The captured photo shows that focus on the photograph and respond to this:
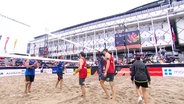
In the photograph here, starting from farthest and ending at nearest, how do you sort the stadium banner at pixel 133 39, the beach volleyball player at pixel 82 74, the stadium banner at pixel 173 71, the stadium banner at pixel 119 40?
the stadium banner at pixel 119 40, the stadium banner at pixel 133 39, the stadium banner at pixel 173 71, the beach volleyball player at pixel 82 74

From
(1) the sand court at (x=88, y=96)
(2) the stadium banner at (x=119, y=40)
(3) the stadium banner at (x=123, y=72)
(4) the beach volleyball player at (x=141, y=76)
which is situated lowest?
(1) the sand court at (x=88, y=96)

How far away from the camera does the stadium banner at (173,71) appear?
1138cm

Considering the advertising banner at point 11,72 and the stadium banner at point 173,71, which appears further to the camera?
the advertising banner at point 11,72

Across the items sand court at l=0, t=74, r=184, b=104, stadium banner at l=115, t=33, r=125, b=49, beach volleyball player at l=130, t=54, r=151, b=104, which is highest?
stadium banner at l=115, t=33, r=125, b=49

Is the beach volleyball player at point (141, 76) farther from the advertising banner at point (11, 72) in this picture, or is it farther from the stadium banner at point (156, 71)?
the advertising banner at point (11, 72)

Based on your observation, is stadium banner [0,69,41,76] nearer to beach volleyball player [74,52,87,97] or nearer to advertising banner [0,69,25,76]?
advertising banner [0,69,25,76]

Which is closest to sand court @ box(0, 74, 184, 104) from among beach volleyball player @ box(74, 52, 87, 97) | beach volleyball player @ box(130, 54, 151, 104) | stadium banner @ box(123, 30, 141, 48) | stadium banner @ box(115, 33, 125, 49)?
beach volleyball player @ box(74, 52, 87, 97)

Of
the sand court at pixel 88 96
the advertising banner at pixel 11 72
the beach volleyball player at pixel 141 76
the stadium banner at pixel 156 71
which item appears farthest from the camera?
the advertising banner at pixel 11 72

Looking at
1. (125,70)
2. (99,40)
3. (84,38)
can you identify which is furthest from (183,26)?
(84,38)

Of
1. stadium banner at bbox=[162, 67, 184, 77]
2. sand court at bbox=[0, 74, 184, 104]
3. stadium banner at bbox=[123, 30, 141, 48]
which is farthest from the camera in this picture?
stadium banner at bbox=[123, 30, 141, 48]

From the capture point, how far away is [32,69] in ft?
19.6

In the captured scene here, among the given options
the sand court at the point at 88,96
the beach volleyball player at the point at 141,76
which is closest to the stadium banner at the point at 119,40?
the sand court at the point at 88,96

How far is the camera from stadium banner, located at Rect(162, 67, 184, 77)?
11375 mm

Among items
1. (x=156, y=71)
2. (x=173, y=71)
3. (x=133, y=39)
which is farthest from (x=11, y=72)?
(x=133, y=39)
